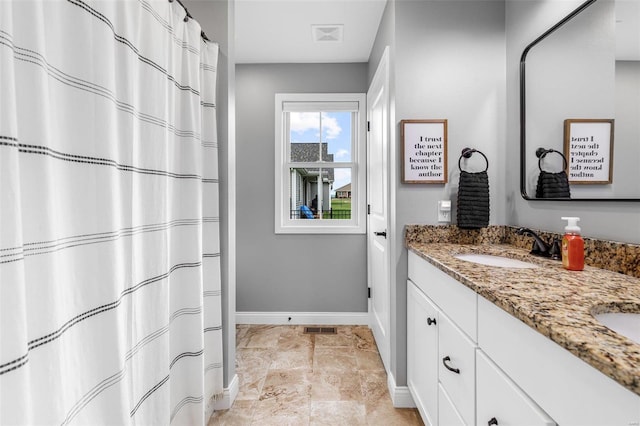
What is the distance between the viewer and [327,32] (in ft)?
7.59

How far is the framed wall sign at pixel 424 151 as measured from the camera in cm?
172

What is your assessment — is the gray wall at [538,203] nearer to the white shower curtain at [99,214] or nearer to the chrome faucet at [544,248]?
the chrome faucet at [544,248]

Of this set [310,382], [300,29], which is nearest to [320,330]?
[310,382]

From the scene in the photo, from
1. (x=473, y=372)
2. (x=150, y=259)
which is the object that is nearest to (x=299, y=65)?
(x=150, y=259)

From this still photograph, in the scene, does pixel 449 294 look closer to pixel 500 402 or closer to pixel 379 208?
pixel 500 402

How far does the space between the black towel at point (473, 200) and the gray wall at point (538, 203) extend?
0.60 ft

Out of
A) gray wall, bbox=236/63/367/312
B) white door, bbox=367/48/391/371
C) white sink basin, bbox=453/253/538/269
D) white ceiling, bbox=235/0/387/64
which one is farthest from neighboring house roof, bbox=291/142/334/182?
white sink basin, bbox=453/253/538/269

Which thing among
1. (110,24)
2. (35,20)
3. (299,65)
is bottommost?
(35,20)

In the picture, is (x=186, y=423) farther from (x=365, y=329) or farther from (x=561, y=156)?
(x=561, y=156)

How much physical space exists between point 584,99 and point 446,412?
139 centimetres

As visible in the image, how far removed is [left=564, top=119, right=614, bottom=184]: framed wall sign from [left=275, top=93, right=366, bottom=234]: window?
5.50 ft

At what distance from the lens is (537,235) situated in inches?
55.2

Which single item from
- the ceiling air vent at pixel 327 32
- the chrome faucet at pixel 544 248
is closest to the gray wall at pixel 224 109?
the ceiling air vent at pixel 327 32

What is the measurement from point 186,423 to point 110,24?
5.19 feet
